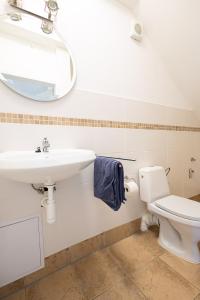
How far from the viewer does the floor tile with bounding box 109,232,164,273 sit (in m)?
1.22

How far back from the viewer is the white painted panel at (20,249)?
0.98 m

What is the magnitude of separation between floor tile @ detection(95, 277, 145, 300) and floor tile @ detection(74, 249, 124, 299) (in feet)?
0.10

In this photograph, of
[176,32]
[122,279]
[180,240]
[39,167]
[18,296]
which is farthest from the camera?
[176,32]

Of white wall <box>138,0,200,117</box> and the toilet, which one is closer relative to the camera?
the toilet

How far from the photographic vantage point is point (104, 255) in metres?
1.31

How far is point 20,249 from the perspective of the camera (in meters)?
1.02

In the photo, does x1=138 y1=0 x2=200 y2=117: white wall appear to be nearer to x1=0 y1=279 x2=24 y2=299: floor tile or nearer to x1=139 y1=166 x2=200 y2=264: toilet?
x1=139 y1=166 x2=200 y2=264: toilet

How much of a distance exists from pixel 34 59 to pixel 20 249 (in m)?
1.26

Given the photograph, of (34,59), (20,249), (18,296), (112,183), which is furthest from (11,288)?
(34,59)

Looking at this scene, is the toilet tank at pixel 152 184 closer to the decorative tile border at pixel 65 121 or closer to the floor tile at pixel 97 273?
the decorative tile border at pixel 65 121

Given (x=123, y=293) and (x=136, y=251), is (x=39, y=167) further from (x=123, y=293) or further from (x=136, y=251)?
(x=136, y=251)

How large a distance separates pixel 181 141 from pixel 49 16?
180 centimetres

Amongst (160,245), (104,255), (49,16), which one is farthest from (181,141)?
(49,16)

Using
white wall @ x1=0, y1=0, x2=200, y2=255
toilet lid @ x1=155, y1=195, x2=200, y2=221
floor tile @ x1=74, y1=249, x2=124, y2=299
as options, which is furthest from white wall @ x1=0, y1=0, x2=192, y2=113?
floor tile @ x1=74, y1=249, x2=124, y2=299
